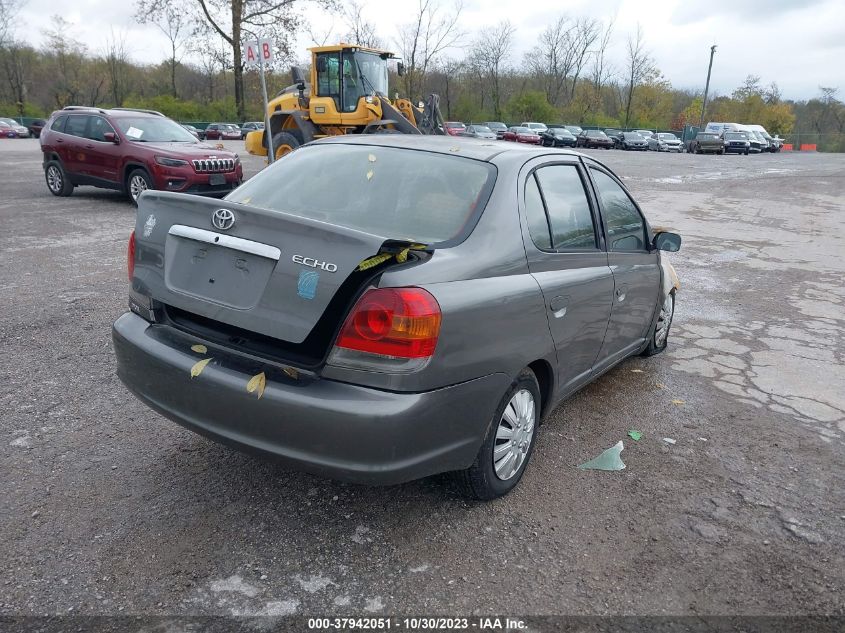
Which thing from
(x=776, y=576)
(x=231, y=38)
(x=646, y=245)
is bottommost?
(x=776, y=576)

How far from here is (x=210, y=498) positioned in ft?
9.80

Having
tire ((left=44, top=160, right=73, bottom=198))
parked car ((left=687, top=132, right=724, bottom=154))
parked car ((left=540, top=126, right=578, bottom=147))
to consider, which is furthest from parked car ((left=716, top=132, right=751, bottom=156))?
tire ((left=44, top=160, right=73, bottom=198))

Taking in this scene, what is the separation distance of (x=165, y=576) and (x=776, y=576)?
2.41 meters

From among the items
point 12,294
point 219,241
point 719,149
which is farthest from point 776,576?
point 719,149

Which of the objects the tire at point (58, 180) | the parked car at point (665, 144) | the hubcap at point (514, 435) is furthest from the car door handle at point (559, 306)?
the parked car at point (665, 144)

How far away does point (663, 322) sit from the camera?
5086 millimetres

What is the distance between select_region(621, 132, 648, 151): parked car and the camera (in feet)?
153

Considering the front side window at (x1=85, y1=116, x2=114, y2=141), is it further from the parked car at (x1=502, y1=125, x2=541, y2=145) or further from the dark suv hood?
the parked car at (x1=502, y1=125, x2=541, y2=145)

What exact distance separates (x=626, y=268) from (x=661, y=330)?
1.30 meters

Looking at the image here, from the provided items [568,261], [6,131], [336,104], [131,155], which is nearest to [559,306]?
[568,261]

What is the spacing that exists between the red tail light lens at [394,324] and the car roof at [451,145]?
45.3 inches

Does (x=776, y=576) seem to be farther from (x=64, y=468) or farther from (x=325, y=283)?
(x=64, y=468)

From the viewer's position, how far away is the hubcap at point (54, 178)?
13273mm

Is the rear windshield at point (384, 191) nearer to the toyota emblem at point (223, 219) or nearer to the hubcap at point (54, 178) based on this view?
the toyota emblem at point (223, 219)
